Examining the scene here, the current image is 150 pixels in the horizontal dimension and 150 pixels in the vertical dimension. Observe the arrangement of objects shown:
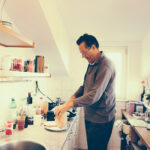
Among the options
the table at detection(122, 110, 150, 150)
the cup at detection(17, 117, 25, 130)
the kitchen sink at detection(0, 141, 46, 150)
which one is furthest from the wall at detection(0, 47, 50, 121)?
the table at detection(122, 110, 150, 150)

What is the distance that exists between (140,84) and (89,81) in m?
1.80

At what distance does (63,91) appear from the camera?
323 centimetres

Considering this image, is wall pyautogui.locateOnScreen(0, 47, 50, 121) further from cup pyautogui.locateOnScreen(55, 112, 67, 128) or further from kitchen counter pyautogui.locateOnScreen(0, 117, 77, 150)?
cup pyautogui.locateOnScreen(55, 112, 67, 128)

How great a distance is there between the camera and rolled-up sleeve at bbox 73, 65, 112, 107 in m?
1.45

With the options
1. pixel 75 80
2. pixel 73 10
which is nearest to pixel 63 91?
pixel 75 80

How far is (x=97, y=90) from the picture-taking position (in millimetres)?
1451

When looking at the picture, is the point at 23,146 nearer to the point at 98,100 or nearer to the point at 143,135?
the point at 98,100

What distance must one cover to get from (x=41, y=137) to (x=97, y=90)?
585 millimetres

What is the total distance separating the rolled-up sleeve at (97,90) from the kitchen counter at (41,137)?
0.30 metres

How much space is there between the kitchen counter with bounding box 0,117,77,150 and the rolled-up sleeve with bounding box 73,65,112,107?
0.30 m

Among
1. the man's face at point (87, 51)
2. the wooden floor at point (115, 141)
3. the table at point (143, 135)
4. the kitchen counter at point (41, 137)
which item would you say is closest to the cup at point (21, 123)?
the kitchen counter at point (41, 137)

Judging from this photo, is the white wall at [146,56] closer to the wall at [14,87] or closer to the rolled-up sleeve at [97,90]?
the rolled-up sleeve at [97,90]

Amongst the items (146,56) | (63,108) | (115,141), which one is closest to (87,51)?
(63,108)

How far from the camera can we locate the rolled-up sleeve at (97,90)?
1.45 meters
